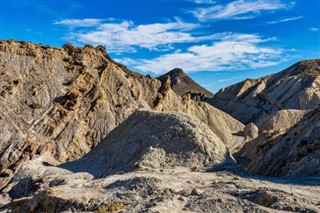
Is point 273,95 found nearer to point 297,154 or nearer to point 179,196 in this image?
point 297,154

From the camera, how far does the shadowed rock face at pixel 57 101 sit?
43.8 m

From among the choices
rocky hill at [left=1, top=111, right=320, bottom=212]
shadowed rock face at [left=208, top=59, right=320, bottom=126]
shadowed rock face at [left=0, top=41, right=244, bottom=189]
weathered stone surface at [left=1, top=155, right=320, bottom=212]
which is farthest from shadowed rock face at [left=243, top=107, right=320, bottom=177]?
shadowed rock face at [left=208, top=59, right=320, bottom=126]

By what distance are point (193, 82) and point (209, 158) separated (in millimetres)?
138484

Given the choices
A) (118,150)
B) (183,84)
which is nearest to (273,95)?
(183,84)

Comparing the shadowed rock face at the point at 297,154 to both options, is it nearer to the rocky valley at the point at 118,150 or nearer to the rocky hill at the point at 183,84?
the rocky valley at the point at 118,150

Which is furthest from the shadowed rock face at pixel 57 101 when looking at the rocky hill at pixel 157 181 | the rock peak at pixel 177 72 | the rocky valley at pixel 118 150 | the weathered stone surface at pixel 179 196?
the rock peak at pixel 177 72

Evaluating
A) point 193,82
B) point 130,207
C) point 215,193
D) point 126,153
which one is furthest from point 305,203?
point 193,82

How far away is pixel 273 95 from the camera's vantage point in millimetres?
96062

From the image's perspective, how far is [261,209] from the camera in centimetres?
1373

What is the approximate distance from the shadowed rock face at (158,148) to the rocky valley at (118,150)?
0.24 feet

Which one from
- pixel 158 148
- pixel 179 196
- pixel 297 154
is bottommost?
pixel 179 196

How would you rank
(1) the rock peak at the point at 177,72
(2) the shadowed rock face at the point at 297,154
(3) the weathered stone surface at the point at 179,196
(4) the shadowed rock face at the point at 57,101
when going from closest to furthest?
(3) the weathered stone surface at the point at 179,196, (2) the shadowed rock face at the point at 297,154, (4) the shadowed rock face at the point at 57,101, (1) the rock peak at the point at 177,72

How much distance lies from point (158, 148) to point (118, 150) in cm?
326

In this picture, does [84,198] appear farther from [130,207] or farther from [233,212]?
[233,212]
